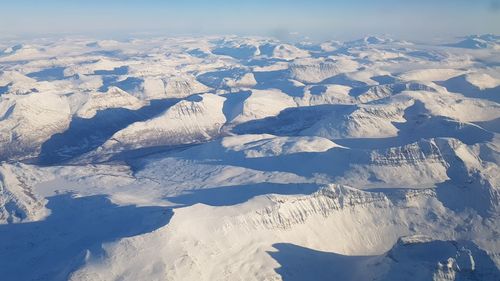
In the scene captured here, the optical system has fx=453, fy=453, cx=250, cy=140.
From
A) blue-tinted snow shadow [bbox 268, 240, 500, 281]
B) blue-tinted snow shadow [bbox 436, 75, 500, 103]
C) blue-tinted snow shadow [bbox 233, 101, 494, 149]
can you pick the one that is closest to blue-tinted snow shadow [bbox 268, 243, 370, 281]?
blue-tinted snow shadow [bbox 268, 240, 500, 281]

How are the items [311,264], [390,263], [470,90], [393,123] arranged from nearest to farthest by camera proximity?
[390,263] < [311,264] < [393,123] < [470,90]

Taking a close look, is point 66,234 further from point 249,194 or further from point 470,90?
point 470,90

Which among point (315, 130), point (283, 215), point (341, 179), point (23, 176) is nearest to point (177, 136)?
point (315, 130)

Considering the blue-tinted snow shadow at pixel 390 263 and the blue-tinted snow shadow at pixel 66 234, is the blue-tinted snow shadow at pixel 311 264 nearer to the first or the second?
the blue-tinted snow shadow at pixel 390 263

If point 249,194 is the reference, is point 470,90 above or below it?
below

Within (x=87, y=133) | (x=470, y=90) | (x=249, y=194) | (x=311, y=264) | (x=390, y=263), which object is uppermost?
(x=390, y=263)

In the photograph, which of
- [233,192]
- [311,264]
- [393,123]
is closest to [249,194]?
[233,192]

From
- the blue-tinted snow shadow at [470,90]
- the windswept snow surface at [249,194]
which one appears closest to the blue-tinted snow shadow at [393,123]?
the windswept snow surface at [249,194]
